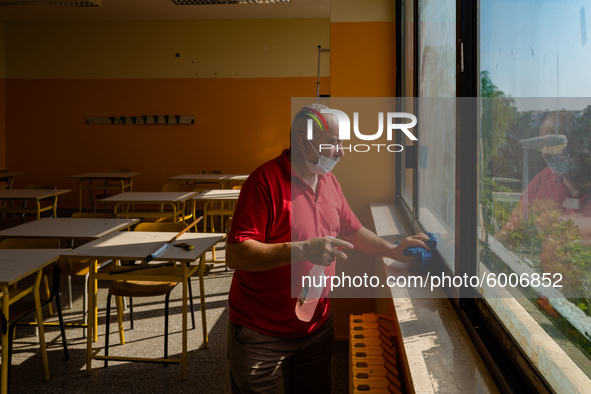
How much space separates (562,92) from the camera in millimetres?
724

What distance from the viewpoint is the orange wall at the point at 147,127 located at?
8516 millimetres

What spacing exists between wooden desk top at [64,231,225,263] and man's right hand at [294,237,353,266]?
1.44 metres

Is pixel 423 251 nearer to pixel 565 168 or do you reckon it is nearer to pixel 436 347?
pixel 436 347

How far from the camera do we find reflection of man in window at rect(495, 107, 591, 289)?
66 centimetres

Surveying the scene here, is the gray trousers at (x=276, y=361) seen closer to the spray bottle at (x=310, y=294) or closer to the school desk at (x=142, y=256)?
the spray bottle at (x=310, y=294)

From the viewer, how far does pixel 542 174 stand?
81cm

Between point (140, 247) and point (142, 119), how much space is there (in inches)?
250

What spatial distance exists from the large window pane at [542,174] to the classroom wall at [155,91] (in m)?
7.39

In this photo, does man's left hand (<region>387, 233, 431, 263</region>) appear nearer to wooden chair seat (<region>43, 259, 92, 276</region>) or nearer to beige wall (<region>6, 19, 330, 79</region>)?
wooden chair seat (<region>43, 259, 92, 276</region>)

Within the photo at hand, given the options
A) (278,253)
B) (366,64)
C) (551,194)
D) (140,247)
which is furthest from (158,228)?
(551,194)

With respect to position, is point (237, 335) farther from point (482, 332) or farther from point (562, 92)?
point (562, 92)

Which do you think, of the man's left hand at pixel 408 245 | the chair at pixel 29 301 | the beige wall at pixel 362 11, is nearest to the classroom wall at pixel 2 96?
the chair at pixel 29 301

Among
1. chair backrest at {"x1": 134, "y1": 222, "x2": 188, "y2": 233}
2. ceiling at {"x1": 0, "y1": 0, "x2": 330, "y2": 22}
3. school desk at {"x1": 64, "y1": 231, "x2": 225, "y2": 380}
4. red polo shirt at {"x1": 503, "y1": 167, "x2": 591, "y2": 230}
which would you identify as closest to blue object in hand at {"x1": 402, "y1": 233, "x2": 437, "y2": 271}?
red polo shirt at {"x1": 503, "y1": 167, "x2": 591, "y2": 230}

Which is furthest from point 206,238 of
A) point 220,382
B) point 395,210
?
point 395,210
